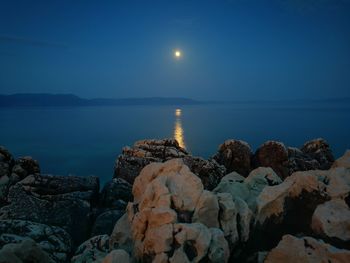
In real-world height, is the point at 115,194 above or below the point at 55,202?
below

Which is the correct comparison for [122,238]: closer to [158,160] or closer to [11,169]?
[158,160]

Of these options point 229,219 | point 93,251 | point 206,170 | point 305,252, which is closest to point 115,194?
point 206,170

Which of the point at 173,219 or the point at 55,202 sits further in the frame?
the point at 55,202

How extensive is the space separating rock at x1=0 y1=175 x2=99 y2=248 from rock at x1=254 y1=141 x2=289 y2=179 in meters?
14.5

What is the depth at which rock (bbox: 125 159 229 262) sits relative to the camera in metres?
11.3

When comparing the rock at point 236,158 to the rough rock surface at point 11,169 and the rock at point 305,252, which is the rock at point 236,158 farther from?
the rock at point 305,252

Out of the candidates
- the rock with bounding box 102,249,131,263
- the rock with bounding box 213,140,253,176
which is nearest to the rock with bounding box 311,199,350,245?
the rock with bounding box 102,249,131,263

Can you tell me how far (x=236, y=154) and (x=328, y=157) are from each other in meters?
8.57

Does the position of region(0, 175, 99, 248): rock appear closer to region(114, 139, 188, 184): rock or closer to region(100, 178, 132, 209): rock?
region(100, 178, 132, 209): rock

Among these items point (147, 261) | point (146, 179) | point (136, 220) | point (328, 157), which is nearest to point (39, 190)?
point (146, 179)

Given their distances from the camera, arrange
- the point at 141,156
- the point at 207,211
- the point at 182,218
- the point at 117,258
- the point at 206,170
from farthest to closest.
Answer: the point at 141,156 → the point at 206,170 → the point at 207,211 → the point at 182,218 → the point at 117,258

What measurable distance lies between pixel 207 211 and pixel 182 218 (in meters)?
1.07

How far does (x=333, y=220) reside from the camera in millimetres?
12062

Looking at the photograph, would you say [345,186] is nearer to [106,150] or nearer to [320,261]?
[320,261]
